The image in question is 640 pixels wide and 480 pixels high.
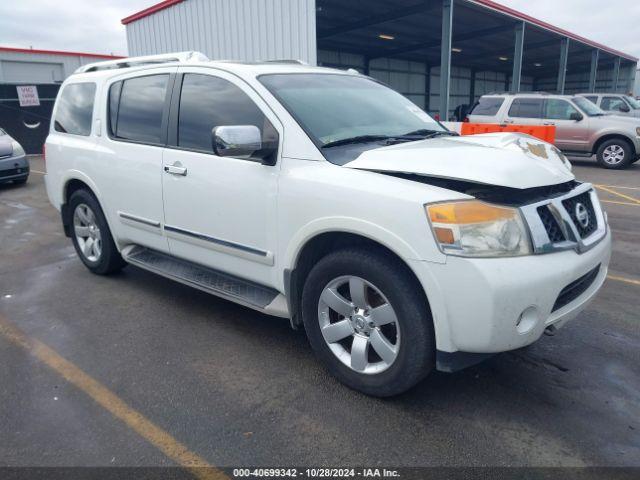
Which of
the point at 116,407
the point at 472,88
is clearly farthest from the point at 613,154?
the point at 472,88

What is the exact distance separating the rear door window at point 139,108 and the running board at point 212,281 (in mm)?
946

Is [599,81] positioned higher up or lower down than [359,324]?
higher up

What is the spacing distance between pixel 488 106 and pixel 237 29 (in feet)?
22.4

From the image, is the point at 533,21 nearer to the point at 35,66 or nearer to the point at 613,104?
the point at 613,104

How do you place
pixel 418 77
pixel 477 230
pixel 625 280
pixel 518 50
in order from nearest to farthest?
pixel 477 230 < pixel 625 280 < pixel 518 50 < pixel 418 77

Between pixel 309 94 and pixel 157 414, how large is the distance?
2.17 meters

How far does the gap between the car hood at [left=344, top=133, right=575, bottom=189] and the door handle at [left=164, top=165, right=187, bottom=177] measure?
135 cm

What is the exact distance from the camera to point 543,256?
247 centimetres

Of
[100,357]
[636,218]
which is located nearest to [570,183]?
[100,357]

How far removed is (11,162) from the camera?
10820 mm

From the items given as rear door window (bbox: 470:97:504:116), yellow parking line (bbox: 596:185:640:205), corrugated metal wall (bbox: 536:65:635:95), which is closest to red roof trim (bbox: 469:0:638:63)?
rear door window (bbox: 470:97:504:116)

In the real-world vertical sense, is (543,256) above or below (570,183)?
below

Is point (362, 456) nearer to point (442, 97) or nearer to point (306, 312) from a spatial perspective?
point (306, 312)

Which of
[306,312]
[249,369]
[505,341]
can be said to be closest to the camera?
[505,341]
